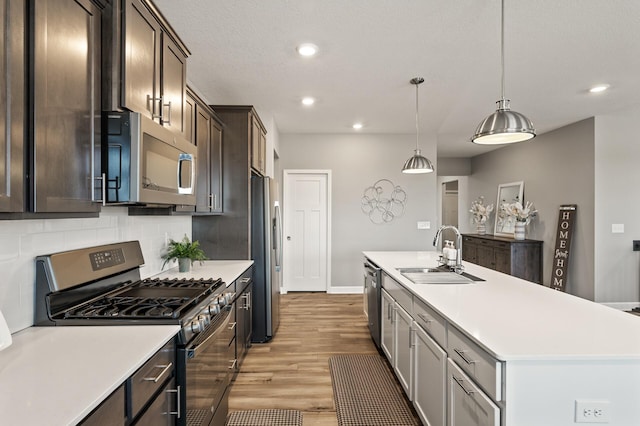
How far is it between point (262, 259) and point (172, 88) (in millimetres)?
1883

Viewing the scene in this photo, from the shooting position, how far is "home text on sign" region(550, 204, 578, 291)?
195 inches

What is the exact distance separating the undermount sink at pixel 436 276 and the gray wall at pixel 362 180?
2.79 metres

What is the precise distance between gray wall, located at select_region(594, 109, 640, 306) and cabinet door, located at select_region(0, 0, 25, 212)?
5.84m

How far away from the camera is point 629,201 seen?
4637 mm

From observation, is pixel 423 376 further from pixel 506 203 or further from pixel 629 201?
pixel 506 203

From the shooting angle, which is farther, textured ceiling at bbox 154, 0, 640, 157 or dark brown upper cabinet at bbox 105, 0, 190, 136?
textured ceiling at bbox 154, 0, 640, 157

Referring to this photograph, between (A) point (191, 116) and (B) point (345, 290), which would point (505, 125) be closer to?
(A) point (191, 116)

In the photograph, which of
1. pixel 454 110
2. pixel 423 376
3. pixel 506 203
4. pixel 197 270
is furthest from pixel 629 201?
pixel 197 270

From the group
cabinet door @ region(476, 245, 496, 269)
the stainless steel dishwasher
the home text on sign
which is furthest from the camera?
cabinet door @ region(476, 245, 496, 269)

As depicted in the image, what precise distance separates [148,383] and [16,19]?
4.05 feet

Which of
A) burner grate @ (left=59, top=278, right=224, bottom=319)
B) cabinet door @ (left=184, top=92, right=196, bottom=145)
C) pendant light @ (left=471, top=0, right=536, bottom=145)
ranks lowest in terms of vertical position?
burner grate @ (left=59, top=278, right=224, bottom=319)

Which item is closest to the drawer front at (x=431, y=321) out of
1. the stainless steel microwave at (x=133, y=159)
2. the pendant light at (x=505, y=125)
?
the pendant light at (x=505, y=125)

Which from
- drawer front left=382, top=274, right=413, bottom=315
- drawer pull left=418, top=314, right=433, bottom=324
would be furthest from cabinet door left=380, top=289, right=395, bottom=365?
drawer pull left=418, top=314, right=433, bottom=324

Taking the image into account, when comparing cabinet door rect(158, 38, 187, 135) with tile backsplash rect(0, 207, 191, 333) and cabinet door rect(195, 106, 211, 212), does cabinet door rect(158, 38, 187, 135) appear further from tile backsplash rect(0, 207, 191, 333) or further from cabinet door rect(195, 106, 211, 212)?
tile backsplash rect(0, 207, 191, 333)
